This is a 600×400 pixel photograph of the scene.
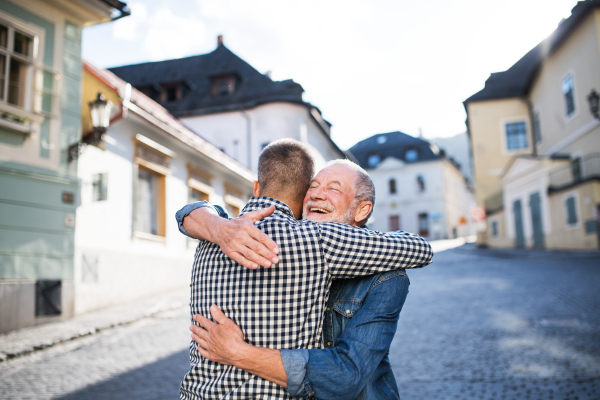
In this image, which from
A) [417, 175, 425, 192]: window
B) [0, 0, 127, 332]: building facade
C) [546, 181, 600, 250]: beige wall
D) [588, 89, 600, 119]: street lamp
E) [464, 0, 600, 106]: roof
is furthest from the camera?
[417, 175, 425, 192]: window

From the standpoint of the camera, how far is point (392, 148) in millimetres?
54812

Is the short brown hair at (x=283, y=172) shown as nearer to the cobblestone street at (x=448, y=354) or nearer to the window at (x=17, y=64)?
the cobblestone street at (x=448, y=354)

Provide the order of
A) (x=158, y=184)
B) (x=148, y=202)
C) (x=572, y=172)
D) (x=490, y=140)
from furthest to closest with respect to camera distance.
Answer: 1. (x=490, y=140)
2. (x=572, y=172)
3. (x=158, y=184)
4. (x=148, y=202)

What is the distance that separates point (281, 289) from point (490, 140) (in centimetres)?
3157

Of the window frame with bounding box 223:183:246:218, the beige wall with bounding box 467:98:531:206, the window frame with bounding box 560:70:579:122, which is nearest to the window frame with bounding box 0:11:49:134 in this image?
the window frame with bounding box 223:183:246:218

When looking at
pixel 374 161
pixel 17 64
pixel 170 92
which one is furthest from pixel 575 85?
pixel 374 161

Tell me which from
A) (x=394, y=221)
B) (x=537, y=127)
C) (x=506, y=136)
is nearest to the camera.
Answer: (x=537, y=127)

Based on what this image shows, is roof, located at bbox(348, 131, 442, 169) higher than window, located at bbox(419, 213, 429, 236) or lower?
higher

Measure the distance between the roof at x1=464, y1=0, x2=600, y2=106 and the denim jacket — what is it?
2364 cm

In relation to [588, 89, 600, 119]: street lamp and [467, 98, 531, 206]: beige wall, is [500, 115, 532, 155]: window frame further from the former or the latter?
[588, 89, 600, 119]: street lamp

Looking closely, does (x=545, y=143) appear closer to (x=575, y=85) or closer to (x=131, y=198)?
(x=575, y=85)

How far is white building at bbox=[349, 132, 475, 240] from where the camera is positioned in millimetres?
52594

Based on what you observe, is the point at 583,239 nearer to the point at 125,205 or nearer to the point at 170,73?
the point at 125,205

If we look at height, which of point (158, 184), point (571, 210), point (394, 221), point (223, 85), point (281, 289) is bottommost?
point (281, 289)
